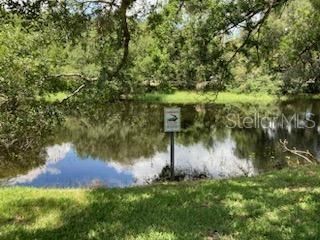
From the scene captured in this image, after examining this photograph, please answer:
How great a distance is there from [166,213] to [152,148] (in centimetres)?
1763

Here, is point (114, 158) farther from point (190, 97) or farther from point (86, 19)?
point (190, 97)

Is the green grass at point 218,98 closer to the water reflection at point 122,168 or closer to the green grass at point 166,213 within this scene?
the water reflection at point 122,168

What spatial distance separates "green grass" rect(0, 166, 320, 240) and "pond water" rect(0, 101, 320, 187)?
688cm

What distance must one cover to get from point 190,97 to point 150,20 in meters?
46.5

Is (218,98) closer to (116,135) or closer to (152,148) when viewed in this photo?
(116,135)

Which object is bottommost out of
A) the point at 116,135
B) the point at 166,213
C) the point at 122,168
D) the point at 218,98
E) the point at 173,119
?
the point at 122,168

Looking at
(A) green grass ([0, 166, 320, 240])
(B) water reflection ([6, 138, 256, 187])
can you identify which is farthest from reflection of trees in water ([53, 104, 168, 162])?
(A) green grass ([0, 166, 320, 240])

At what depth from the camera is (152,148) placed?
2498 centimetres

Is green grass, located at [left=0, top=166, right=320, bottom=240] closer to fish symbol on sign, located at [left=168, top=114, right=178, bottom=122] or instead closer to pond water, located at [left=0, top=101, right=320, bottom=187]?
fish symbol on sign, located at [left=168, top=114, right=178, bottom=122]

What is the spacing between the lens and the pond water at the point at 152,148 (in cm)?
1853

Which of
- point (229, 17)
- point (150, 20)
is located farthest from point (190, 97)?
point (150, 20)

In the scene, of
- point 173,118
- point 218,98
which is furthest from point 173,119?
point 218,98

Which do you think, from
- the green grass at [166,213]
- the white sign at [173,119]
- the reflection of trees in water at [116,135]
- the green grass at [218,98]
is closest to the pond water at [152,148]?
the reflection of trees in water at [116,135]

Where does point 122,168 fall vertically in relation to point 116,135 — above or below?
below
